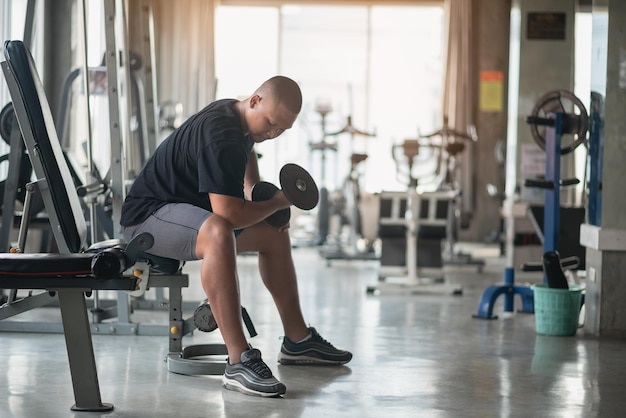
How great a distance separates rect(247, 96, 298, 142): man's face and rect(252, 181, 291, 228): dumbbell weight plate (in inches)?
7.5

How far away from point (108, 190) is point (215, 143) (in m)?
1.41

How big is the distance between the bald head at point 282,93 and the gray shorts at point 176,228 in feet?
1.50

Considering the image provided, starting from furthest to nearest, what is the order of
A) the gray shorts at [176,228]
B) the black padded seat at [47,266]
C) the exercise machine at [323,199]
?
the exercise machine at [323,199], the gray shorts at [176,228], the black padded seat at [47,266]

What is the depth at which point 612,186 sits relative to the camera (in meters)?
4.69

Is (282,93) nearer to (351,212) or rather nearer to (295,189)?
(295,189)

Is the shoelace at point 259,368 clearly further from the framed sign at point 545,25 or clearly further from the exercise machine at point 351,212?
the framed sign at point 545,25

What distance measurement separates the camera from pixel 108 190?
4.57 m

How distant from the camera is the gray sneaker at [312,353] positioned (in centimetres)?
380

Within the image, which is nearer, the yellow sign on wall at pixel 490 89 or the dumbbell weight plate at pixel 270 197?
the dumbbell weight plate at pixel 270 197

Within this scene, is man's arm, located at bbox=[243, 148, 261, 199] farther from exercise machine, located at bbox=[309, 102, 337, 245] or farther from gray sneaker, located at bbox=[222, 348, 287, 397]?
exercise machine, located at bbox=[309, 102, 337, 245]

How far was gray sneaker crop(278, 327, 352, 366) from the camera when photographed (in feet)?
12.5

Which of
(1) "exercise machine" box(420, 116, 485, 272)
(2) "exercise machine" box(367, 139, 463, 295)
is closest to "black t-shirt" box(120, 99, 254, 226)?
(2) "exercise machine" box(367, 139, 463, 295)

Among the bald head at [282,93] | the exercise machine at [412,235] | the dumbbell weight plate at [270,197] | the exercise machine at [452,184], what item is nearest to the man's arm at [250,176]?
the dumbbell weight plate at [270,197]

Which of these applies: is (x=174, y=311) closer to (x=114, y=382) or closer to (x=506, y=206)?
(x=114, y=382)
